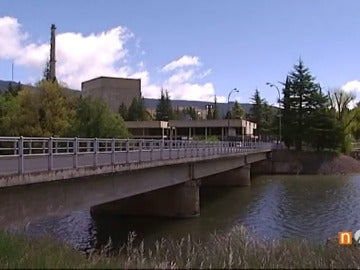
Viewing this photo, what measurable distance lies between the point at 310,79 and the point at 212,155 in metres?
57.7

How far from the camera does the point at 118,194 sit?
2369cm

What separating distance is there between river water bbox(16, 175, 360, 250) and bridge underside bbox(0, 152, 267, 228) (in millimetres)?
1077

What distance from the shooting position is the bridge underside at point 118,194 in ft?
53.0

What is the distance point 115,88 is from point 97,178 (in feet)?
519

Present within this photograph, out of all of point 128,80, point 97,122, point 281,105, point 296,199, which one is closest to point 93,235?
point 296,199

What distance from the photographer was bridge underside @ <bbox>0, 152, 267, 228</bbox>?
1616cm

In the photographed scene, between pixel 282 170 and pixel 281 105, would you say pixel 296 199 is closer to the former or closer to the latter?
pixel 282 170

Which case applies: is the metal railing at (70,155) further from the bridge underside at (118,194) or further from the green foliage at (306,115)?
the green foliage at (306,115)

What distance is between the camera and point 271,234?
2738 centimetres

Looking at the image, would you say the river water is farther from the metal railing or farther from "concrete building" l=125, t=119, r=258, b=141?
"concrete building" l=125, t=119, r=258, b=141

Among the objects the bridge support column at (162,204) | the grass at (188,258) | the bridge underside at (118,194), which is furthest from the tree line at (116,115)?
the grass at (188,258)

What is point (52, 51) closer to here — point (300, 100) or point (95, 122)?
point (95, 122)

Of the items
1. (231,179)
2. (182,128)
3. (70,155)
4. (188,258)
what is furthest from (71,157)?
(182,128)

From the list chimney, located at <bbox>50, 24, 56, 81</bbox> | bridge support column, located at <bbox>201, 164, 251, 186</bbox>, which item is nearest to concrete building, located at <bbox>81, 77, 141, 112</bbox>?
chimney, located at <bbox>50, 24, 56, 81</bbox>
